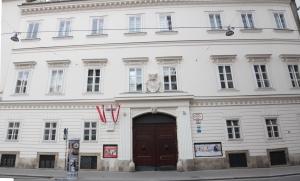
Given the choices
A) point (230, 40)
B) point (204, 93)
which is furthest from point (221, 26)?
point (204, 93)

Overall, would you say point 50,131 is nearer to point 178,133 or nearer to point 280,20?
point 178,133

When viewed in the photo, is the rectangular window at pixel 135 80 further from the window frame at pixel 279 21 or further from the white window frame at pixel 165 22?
the window frame at pixel 279 21

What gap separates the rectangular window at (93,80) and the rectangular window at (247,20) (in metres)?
12.5

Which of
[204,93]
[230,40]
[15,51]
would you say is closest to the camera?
[204,93]

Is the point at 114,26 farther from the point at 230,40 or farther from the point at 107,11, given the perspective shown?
the point at 230,40

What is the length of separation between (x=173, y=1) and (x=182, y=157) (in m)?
12.5

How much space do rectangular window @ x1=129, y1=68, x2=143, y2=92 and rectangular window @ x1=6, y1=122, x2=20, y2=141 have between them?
9.03 meters

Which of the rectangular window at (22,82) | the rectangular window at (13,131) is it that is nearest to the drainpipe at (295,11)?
the rectangular window at (22,82)

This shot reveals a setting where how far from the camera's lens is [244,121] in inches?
583

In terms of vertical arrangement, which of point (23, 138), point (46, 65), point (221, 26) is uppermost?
point (221, 26)

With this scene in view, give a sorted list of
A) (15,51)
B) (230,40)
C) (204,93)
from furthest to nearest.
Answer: (15,51) → (230,40) → (204,93)

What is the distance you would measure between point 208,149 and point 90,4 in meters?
15.0

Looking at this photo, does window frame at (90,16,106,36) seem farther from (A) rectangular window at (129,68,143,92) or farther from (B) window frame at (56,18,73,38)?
(A) rectangular window at (129,68,143,92)

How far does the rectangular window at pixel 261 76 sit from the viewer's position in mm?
15616
